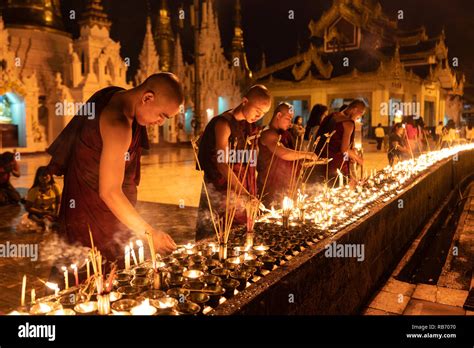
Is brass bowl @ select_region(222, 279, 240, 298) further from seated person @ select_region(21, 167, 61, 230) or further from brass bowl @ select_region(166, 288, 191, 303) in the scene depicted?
seated person @ select_region(21, 167, 61, 230)

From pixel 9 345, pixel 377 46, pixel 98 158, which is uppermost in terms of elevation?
pixel 377 46

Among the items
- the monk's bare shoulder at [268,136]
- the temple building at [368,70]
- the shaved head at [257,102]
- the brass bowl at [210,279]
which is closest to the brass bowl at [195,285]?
the brass bowl at [210,279]

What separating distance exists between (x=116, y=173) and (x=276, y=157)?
8.72ft

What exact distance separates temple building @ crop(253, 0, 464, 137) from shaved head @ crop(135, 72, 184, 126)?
22.7 meters

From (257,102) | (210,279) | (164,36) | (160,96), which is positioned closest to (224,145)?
(257,102)

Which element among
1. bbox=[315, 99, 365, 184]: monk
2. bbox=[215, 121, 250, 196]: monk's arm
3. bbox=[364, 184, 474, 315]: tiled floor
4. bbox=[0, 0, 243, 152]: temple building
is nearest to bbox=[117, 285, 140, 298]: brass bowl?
bbox=[215, 121, 250, 196]: monk's arm

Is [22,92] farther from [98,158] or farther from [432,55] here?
[432,55]

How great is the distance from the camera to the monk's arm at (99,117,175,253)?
219 cm

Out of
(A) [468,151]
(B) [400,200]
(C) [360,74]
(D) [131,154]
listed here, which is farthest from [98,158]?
(C) [360,74]

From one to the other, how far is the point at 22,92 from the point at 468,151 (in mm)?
17596

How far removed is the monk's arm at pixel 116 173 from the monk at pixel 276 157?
2281mm

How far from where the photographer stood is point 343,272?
283 cm

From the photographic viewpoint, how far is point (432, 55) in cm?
2836

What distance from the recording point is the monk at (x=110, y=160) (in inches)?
86.8
